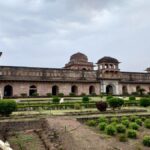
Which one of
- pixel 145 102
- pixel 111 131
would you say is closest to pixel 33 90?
pixel 145 102

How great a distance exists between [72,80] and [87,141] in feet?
85.7

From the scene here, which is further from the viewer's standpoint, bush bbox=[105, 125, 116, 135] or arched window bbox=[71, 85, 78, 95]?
arched window bbox=[71, 85, 78, 95]

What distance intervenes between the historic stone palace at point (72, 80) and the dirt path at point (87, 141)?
22.3 meters

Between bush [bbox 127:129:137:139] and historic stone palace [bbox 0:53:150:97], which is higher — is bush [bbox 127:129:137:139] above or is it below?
below

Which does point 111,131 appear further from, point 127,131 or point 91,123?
point 91,123

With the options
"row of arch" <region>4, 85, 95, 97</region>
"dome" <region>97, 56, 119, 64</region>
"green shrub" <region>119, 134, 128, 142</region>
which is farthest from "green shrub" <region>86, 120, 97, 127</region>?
"dome" <region>97, 56, 119, 64</region>

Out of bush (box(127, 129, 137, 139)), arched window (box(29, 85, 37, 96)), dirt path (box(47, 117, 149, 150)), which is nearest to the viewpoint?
dirt path (box(47, 117, 149, 150))

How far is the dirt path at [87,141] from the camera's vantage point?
960cm

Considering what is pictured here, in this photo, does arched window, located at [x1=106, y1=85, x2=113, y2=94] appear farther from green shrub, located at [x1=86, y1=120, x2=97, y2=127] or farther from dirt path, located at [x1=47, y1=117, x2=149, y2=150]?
dirt path, located at [x1=47, y1=117, x2=149, y2=150]

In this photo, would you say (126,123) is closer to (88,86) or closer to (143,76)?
(88,86)

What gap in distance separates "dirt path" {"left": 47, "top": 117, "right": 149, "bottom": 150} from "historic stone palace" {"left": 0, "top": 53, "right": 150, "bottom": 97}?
22.3m

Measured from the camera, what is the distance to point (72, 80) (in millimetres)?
36062

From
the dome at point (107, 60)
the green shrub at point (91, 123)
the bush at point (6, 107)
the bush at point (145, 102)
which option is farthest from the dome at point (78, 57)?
the green shrub at point (91, 123)

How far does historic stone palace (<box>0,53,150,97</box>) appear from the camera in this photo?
108 ft
